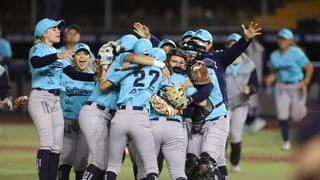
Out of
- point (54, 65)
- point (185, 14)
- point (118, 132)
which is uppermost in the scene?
point (185, 14)

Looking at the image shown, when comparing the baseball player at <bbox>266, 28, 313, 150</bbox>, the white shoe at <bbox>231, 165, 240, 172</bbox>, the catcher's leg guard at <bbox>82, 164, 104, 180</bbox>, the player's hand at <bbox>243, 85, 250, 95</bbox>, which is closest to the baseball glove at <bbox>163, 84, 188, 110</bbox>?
the catcher's leg guard at <bbox>82, 164, 104, 180</bbox>

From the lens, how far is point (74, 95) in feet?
25.4

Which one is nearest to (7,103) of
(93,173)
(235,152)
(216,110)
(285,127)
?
(93,173)

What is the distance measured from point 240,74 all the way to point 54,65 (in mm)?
4251

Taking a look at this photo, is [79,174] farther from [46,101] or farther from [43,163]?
[46,101]

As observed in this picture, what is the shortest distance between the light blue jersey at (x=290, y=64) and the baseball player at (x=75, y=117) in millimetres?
6512

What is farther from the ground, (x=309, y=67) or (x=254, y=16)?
(x=254, y=16)

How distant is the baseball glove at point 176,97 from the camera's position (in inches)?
253

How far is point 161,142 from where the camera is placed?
6418mm

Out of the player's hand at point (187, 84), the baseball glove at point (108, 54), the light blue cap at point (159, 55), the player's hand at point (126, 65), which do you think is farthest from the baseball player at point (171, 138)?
the baseball glove at point (108, 54)

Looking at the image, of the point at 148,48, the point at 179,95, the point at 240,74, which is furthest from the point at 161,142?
the point at 240,74

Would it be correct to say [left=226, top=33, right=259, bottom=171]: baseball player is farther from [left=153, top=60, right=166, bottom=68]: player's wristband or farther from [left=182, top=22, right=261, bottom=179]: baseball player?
[left=153, top=60, right=166, bottom=68]: player's wristband

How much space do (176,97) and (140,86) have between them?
37 cm

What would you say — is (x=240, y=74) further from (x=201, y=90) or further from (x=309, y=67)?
(x=201, y=90)
